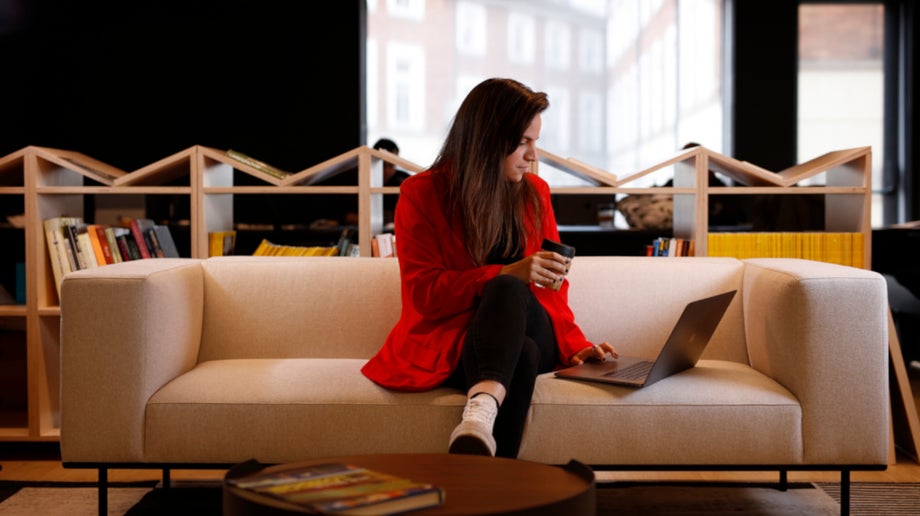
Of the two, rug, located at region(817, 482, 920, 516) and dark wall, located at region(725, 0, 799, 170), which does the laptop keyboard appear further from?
dark wall, located at region(725, 0, 799, 170)

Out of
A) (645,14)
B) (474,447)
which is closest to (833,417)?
(474,447)

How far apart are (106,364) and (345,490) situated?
44.4 inches

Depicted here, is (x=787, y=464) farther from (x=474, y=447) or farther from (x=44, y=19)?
(x=44, y=19)

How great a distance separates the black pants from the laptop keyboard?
9.1 inches

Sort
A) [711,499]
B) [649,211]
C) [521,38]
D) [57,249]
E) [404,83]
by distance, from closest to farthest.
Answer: [711,499] → [57,249] → [649,211] → [404,83] → [521,38]

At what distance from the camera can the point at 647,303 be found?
8.60ft

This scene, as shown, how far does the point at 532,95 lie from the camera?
228cm

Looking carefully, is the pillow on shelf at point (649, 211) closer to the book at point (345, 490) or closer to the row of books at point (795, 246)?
the row of books at point (795, 246)

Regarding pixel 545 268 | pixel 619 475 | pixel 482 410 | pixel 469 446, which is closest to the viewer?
pixel 469 446

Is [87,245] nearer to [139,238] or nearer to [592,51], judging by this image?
[139,238]

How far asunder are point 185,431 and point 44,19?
17.9 feet

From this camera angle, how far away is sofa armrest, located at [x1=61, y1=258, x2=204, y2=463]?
2.14m

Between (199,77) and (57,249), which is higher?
(199,77)

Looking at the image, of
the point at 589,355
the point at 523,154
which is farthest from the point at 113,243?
the point at 589,355
